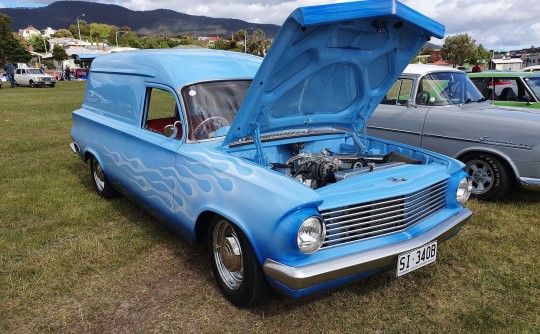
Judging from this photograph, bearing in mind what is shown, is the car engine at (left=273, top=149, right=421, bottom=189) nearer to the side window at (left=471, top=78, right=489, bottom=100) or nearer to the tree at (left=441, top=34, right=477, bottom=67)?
the side window at (left=471, top=78, right=489, bottom=100)

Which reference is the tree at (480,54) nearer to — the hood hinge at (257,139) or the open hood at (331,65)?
the open hood at (331,65)

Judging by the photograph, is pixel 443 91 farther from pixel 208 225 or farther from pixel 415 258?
pixel 208 225

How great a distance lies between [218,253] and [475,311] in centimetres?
184

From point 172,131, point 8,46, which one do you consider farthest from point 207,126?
point 8,46

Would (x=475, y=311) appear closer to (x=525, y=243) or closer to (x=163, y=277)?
(x=525, y=243)

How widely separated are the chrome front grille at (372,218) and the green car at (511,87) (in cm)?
501

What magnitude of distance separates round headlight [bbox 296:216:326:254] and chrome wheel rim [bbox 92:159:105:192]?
3.58m

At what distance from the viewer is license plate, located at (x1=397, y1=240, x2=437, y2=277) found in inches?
103

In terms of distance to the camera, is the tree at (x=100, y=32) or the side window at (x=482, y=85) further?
the tree at (x=100, y=32)

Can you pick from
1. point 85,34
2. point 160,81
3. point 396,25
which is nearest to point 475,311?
point 396,25

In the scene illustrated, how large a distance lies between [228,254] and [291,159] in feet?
3.20

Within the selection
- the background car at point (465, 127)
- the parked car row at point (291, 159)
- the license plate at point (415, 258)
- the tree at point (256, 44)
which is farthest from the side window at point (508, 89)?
the tree at point (256, 44)

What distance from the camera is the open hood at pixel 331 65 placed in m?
2.64

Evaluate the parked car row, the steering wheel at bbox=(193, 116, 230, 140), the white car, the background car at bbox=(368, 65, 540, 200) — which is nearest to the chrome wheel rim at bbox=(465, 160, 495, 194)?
the background car at bbox=(368, 65, 540, 200)
